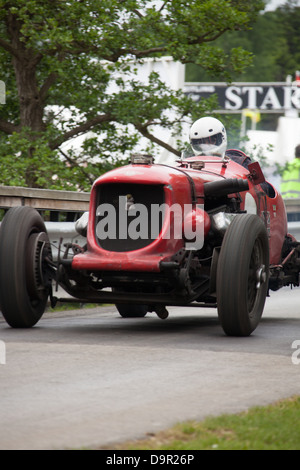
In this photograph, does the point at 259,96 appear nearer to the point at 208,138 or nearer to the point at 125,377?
the point at 208,138

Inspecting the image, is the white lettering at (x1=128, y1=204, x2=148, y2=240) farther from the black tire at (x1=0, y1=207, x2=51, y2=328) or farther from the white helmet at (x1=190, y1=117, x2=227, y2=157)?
the white helmet at (x1=190, y1=117, x2=227, y2=157)

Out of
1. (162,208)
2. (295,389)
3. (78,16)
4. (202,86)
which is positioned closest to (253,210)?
(162,208)

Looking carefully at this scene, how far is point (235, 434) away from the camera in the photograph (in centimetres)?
468

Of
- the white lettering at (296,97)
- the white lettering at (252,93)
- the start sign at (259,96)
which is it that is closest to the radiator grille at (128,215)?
the white lettering at (296,97)

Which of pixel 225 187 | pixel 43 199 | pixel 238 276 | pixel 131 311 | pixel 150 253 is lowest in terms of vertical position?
pixel 131 311

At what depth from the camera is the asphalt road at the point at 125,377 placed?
4812 millimetres

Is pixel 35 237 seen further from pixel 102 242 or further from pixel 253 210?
pixel 253 210

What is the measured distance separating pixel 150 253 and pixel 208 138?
2481mm

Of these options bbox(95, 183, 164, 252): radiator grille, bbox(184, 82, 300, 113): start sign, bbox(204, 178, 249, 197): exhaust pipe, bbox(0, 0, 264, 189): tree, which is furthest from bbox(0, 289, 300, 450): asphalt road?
bbox(184, 82, 300, 113): start sign

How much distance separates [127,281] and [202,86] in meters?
Answer: 44.8

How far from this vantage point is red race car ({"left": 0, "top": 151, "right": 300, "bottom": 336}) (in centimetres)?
832

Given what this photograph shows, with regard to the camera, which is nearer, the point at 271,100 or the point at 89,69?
the point at 89,69
